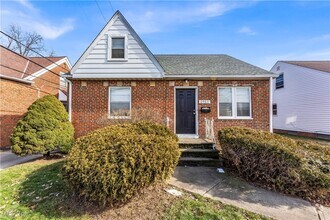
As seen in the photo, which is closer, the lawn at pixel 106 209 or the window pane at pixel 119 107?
the lawn at pixel 106 209

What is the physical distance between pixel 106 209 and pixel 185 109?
582cm

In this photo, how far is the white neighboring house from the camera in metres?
13.0

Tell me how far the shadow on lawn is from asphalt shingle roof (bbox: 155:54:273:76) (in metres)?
6.00

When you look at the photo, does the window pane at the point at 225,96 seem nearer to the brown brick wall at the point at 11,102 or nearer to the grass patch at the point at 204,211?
the grass patch at the point at 204,211

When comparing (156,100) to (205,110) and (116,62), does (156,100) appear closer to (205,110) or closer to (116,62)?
(205,110)

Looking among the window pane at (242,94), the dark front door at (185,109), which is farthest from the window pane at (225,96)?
the dark front door at (185,109)

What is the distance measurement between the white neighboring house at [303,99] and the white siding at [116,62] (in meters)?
12.5

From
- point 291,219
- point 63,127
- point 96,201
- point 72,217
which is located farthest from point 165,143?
point 63,127

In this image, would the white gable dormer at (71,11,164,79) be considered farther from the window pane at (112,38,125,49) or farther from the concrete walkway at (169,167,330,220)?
the concrete walkway at (169,167,330,220)

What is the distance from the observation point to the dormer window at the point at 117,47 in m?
8.47

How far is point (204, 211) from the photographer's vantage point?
335 cm

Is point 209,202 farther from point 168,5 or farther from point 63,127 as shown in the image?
point 168,5

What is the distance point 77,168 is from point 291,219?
4.08m

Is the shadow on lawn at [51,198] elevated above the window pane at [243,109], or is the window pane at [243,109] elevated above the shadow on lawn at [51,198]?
the window pane at [243,109]
